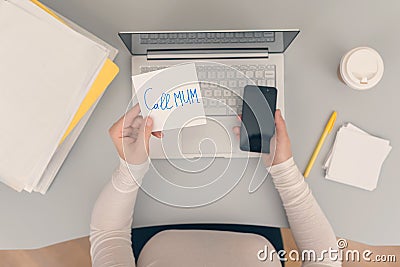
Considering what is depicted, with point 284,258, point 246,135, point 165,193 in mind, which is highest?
point 246,135

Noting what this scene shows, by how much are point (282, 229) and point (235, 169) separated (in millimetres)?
148

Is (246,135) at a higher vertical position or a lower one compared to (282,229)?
higher

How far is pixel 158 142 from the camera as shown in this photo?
894 mm

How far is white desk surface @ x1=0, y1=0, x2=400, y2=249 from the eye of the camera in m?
0.91

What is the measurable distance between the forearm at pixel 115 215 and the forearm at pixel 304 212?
26cm

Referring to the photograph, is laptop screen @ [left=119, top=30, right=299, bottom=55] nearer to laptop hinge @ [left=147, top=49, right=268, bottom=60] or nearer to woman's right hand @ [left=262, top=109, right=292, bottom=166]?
laptop hinge @ [left=147, top=49, right=268, bottom=60]

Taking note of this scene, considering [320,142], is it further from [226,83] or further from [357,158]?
[226,83]

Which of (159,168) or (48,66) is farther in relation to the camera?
(159,168)

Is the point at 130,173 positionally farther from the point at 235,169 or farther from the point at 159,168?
the point at 235,169

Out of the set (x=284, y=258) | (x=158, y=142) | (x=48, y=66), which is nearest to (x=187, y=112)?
(x=158, y=142)

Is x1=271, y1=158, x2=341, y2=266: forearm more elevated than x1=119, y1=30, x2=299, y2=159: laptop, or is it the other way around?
x1=119, y1=30, x2=299, y2=159: laptop

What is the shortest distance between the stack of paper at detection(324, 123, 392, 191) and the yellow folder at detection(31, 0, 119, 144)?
427mm

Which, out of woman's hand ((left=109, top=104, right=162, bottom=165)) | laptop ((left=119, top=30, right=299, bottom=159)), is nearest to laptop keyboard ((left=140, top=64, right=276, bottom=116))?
laptop ((left=119, top=30, right=299, bottom=159))

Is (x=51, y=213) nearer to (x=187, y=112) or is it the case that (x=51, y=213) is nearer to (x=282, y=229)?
(x=187, y=112)
